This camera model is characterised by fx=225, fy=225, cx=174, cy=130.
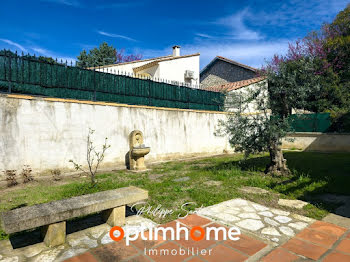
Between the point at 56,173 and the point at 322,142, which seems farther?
the point at 322,142

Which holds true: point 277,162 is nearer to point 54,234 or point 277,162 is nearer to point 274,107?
point 274,107

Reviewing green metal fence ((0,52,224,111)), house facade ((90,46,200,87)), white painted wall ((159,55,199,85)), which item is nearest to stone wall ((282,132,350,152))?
green metal fence ((0,52,224,111))

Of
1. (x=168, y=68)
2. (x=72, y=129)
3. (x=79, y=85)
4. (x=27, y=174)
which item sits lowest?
(x=27, y=174)

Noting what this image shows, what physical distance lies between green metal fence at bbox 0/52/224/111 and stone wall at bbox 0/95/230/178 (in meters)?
0.59

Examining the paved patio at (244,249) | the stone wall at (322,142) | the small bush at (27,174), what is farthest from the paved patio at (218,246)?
the stone wall at (322,142)

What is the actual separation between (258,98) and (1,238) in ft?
23.0

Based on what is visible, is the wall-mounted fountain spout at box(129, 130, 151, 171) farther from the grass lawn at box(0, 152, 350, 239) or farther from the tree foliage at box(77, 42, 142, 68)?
the tree foliage at box(77, 42, 142, 68)

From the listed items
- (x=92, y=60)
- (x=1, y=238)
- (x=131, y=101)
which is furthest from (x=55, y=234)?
(x=92, y=60)

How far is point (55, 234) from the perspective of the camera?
2.83 metres

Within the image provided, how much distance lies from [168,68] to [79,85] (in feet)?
41.0

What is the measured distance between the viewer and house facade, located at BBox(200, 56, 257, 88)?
22.1m

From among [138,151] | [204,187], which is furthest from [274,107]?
[138,151]

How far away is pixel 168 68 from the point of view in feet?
64.6

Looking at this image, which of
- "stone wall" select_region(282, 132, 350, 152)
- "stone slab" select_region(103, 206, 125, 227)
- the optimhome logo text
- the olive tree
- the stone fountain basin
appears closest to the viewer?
the optimhome logo text
